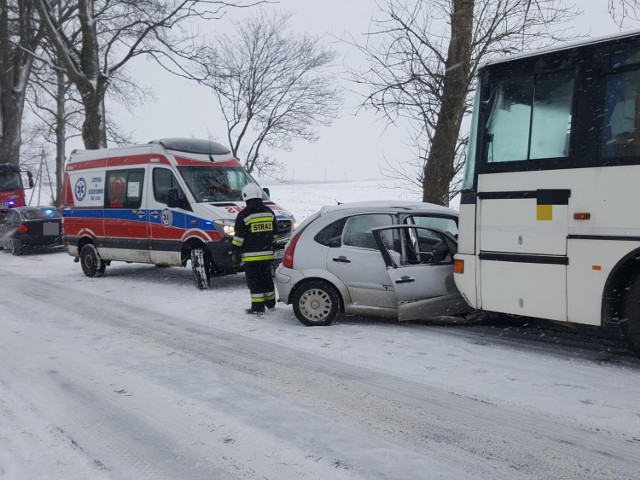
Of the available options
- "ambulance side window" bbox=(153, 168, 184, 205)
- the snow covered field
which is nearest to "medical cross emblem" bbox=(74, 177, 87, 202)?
"ambulance side window" bbox=(153, 168, 184, 205)

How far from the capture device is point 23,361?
588cm

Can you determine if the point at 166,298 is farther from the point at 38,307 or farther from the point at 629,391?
the point at 629,391

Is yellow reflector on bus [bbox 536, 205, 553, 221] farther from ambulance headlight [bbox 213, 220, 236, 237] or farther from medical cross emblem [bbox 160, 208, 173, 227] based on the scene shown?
medical cross emblem [bbox 160, 208, 173, 227]

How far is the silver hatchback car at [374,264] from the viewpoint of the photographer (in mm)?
7035

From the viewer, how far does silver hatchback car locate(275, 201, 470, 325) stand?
7.04m

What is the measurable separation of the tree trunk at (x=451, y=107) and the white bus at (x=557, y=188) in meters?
4.83

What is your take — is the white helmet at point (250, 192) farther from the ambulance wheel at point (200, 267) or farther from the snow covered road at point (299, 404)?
the ambulance wheel at point (200, 267)

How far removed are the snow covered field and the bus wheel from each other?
0.90ft

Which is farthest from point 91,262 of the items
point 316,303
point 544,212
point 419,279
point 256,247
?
point 544,212

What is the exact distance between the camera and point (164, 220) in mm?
10969

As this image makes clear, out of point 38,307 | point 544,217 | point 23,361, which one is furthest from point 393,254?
point 38,307

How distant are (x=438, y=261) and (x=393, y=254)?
1.81 feet

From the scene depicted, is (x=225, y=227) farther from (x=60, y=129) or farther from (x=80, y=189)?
(x=60, y=129)

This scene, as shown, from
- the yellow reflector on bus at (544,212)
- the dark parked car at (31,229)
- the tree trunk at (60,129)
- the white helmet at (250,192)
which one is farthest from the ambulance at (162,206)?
the tree trunk at (60,129)
